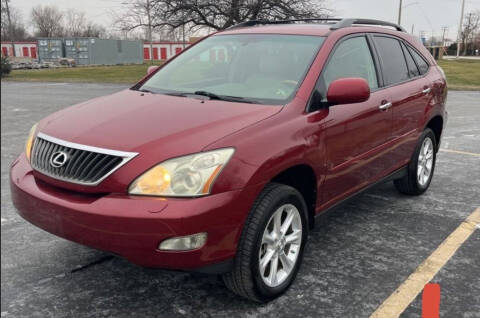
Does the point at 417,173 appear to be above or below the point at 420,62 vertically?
below

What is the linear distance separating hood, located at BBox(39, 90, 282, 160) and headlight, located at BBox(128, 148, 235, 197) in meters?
0.06

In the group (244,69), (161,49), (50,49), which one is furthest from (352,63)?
(161,49)

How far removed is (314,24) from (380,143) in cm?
116

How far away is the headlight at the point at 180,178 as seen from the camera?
243 centimetres

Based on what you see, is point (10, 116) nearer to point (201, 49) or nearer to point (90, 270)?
point (201, 49)

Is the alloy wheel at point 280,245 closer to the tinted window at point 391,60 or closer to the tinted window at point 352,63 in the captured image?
the tinted window at point 352,63

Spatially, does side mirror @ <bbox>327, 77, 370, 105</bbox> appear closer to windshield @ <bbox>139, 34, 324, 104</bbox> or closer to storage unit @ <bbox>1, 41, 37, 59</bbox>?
windshield @ <bbox>139, 34, 324, 104</bbox>

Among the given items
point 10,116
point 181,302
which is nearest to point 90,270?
point 181,302

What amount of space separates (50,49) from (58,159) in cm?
6476

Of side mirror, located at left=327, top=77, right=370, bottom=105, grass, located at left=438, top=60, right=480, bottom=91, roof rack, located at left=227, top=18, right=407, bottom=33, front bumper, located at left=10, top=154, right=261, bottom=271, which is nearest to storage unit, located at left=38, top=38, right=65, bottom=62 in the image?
grass, located at left=438, top=60, right=480, bottom=91

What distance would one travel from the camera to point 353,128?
11.7 feet

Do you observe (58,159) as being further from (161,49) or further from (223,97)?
(161,49)

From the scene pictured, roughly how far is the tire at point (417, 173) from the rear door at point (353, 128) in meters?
0.79

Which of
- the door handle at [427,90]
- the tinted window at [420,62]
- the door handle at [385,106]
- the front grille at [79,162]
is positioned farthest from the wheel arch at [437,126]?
the front grille at [79,162]
